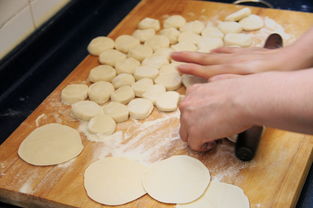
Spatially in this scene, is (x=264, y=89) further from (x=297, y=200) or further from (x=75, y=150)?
(x=75, y=150)

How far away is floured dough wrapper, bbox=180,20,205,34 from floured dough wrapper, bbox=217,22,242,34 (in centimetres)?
6

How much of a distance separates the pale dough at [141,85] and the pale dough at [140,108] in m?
0.04

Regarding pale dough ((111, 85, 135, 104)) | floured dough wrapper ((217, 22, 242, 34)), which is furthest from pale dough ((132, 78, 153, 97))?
floured dough wrapper ((217, 22, 242, 34))

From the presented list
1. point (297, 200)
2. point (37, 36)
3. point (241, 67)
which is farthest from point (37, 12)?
point (297, 200)

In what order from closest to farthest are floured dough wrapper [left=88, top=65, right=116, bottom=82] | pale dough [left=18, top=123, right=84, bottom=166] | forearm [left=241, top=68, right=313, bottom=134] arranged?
forearm [left=241, top=68, right=313, bottom=134]
pale dough [left=18, top=123, right=84, bottom=166]
floured dough wrapper [left=88, top=65, right=116, bottom=82]

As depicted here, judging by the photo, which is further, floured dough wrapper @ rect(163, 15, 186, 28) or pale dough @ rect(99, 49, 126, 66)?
floured dough wrapper @ rect(163, 15, 186, 28)

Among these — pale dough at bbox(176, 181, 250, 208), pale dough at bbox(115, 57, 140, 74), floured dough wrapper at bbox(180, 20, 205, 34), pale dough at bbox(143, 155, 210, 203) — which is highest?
floured dough wrapper at bbox(180, 20, 205, 34)

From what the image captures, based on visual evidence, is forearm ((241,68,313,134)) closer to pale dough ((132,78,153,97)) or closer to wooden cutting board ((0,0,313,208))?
wooden cutting board ((0,0,313,208))

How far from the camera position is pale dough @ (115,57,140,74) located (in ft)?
4.33

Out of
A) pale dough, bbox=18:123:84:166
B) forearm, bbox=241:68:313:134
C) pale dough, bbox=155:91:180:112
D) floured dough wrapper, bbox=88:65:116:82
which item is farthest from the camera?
floured dough wrapper, bbox=88:65:116:82

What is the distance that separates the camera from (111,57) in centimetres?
137

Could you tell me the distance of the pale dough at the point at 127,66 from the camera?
1.32m

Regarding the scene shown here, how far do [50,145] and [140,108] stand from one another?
0.82ft

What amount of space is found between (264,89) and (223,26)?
2.18 feet
